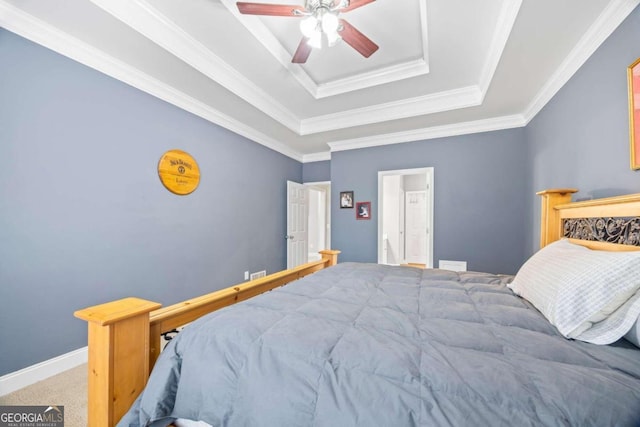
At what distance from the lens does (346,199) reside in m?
4.39

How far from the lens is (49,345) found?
1845 mm

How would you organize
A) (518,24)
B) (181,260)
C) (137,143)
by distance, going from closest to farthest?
(518,24)
(137,143)
(181,260)

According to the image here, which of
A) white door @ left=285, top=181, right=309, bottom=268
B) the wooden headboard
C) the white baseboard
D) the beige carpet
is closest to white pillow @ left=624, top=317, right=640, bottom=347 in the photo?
the wooden headboard

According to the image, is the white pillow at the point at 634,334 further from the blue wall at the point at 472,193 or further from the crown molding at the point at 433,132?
the crown molding at the point at 433,132

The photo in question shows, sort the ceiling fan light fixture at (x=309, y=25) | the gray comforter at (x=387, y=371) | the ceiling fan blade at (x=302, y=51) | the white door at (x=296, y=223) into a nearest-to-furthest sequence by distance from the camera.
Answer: the gray comforter at (x=387, y=371), the ceiling fan light fixture at (x=309, y=25), the ceiling fan blade at (x=302, y=51), the white door at (x=296, y=223)

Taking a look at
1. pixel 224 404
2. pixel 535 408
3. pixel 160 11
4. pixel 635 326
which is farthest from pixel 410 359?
pixel 160 11

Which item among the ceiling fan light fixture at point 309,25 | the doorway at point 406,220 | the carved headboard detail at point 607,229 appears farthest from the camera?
the doorway at point 406,220

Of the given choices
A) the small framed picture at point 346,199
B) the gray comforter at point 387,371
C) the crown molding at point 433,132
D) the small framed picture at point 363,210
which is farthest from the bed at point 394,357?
the small framed picture at point 346,199

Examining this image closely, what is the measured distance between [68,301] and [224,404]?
200 centimetres

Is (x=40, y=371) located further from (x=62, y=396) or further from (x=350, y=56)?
(x=350, y=56)

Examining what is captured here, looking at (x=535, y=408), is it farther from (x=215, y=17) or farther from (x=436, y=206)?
(x=436, y=206)

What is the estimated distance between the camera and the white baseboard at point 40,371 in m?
1.65

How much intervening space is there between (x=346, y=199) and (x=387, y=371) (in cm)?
372

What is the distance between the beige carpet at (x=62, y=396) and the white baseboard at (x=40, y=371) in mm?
34
